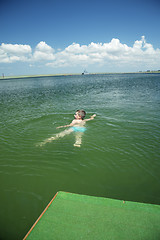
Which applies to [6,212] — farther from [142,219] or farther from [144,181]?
[144,181]

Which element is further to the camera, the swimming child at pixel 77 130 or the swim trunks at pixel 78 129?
the swim trunks at pixel 78 129

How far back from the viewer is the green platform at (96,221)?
3.31m

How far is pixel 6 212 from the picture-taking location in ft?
14.8

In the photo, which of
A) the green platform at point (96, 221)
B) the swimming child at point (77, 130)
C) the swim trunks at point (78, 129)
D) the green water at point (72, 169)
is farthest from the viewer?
the swim trunks at point (78, 129)

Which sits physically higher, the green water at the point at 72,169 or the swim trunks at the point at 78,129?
the swim trunks at the point at 78,129

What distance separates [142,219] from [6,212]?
14.1ft

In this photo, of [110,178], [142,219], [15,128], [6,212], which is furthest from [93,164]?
[15,128]

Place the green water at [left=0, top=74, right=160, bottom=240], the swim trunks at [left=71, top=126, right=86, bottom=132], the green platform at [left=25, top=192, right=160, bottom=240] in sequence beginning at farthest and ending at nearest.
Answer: the swim trunks at [left=71, top=126, right=86, bottom=132] → the green water at [left=0, top=74, right=160, bottom=240] → the green platform at [left=25, top=192, right=160, bottom=240]

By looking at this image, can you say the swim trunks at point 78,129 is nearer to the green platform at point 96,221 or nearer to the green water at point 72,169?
the green water at point 72,169

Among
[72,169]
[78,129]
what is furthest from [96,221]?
[78,129]

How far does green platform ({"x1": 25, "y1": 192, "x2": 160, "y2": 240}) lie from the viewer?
10.9 feet

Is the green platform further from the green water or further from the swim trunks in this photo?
the swim trunks

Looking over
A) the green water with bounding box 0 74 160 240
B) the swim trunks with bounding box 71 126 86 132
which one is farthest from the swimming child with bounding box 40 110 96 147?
the green water with bounding box 0 74 160 240

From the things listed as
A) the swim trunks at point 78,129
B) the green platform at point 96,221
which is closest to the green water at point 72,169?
the swim trunks at point 78,129
